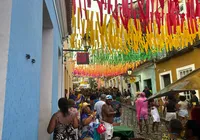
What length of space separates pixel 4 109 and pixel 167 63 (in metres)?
13.8

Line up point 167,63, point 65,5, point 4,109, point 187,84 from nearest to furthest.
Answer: point 4,109 → point 187,84 → point 65,5 → point 167,63

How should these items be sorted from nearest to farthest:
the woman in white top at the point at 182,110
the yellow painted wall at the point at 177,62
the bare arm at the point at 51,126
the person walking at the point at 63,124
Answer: the bare arm at the point at 51,126 < the person walking at the point at 63,124 < the woman in white top at the point at 182,110 < the yellow painted wall at the point at 177,62

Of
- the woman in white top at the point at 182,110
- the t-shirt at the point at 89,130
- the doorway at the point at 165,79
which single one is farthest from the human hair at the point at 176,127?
the doorway at the point at 165,79

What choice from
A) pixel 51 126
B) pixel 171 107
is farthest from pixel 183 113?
pixel 51 126

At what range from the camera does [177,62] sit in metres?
12.5

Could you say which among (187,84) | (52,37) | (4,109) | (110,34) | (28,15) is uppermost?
(110,34)

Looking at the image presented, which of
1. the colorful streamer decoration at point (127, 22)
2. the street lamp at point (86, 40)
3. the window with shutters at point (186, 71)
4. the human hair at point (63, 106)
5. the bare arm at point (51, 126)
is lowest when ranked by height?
the bare arm at point (51, 126)

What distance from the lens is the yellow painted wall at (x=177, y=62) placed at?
10541 millimetres

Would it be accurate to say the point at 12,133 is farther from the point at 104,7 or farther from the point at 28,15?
the point at 104,7

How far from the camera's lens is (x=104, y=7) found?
4445 mm

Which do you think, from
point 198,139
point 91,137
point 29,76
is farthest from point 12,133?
point 91,137

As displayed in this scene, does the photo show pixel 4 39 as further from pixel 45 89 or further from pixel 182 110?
pixel 182 110

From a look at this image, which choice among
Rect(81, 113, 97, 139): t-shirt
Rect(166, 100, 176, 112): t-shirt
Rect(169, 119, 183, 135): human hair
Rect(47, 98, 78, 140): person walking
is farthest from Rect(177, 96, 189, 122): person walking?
Rect(47, 98, 78, 140): person walking

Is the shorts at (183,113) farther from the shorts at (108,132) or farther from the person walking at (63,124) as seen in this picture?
the person walking at (63,124)
